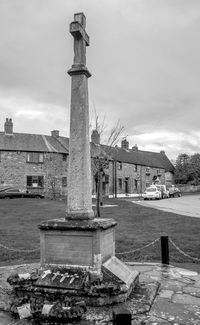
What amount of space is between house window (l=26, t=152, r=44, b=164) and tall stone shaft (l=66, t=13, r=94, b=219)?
34464mm

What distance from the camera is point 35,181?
4022 centimetres

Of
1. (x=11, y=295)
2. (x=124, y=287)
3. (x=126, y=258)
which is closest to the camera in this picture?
(x=124, y=287)

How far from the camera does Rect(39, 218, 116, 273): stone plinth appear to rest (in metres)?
5.60

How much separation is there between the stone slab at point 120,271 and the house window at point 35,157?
3459cm

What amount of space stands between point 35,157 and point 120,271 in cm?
3512

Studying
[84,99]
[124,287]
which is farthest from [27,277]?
[84,99]

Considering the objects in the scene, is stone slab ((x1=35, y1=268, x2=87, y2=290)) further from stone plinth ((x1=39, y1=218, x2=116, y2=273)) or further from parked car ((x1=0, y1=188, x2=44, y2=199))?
parked car ((x1=0, y1=188, x2=44, y2=199))

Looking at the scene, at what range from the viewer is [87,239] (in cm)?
566

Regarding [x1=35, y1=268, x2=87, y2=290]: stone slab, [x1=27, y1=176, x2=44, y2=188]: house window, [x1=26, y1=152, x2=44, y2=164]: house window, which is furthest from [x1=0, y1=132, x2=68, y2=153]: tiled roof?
[x1=35, y1=268, x2=87, y2=290]: stone slab

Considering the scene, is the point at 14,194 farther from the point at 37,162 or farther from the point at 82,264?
the point at 82,264

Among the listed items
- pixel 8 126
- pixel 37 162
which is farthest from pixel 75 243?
pixel 8 126

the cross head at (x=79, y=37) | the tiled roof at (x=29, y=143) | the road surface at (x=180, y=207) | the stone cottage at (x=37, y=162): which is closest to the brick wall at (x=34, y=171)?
the stone cottage at (x=37, y=162)

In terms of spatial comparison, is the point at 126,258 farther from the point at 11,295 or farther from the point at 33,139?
the point at 33,139

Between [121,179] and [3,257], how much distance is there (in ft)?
137
